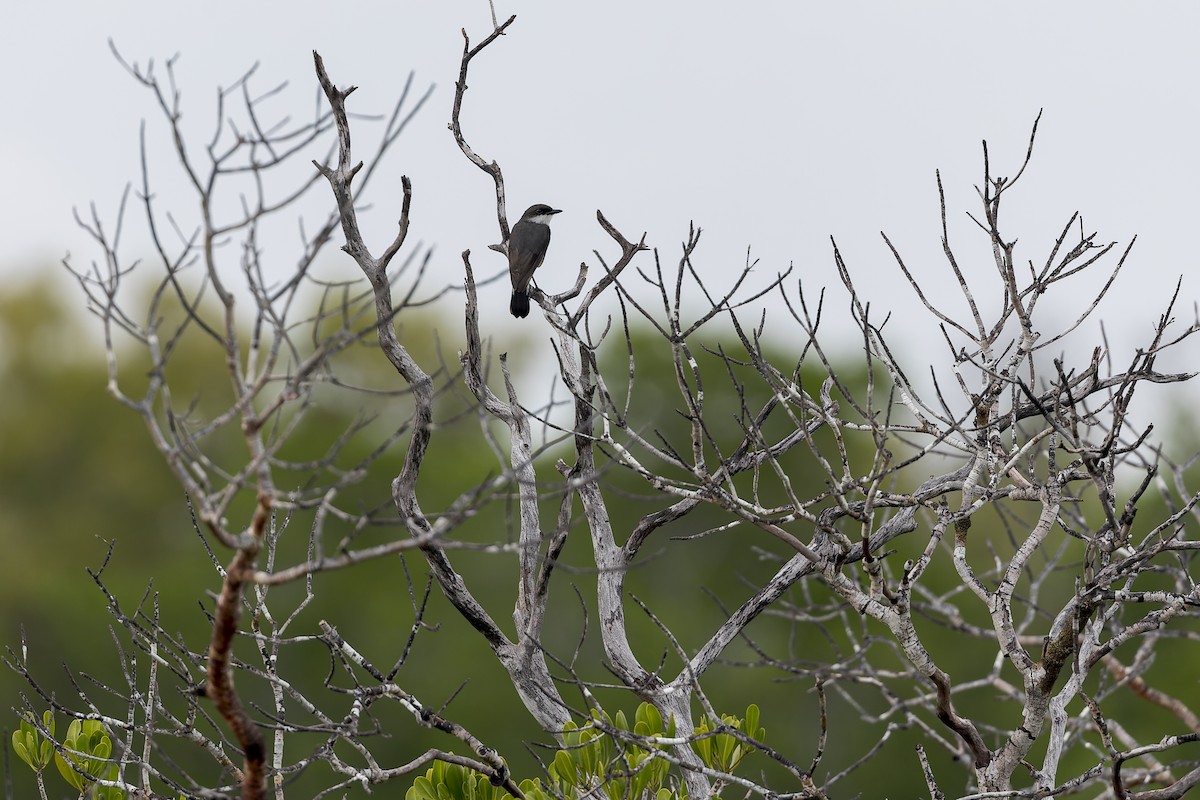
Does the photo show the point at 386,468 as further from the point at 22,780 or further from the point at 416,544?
the point at 416,544

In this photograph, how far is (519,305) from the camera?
877cm

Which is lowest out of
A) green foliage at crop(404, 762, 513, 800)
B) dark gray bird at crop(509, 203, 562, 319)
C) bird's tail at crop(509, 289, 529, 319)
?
green foliage at crop(404, 762, 513, 800)

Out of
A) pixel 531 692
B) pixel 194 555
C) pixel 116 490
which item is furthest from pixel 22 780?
pixel 531 692

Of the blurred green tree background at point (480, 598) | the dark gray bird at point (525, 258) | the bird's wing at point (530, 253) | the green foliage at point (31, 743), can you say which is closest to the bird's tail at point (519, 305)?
the dark gray bird at point (525, 258)

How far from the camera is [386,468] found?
2317 centimetres

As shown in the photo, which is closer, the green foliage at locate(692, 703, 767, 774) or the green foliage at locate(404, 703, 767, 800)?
the green foliage at locate(404, 703, 767, 800)

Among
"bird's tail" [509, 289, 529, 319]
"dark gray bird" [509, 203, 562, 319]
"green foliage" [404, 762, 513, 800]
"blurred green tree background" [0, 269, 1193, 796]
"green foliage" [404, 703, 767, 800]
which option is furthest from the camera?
"blurred green tree background" [0, 269, 1193, 796]

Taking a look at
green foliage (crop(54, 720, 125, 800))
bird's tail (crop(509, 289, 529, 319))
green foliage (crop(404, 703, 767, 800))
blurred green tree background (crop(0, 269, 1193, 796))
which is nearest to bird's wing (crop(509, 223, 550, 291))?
bird's tail (crop(509, 289, 529, 319))

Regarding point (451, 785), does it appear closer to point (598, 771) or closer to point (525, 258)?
point (598, 771)

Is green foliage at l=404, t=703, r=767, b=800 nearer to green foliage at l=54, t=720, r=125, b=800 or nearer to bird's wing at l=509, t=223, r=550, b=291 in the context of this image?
green foliage at l=54, t=720, r=125, b=800

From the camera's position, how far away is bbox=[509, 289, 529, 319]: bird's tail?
8.63 metres

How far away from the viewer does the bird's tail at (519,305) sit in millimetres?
8633

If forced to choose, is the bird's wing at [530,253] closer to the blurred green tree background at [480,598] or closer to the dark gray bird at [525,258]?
the dark gray bird at [525,258]

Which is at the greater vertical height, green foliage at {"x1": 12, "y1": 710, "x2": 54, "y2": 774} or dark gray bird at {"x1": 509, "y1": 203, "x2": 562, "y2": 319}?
dark gray bird at {"x1": 509, "y1": 203, "x2": 562, "y2": 319}
